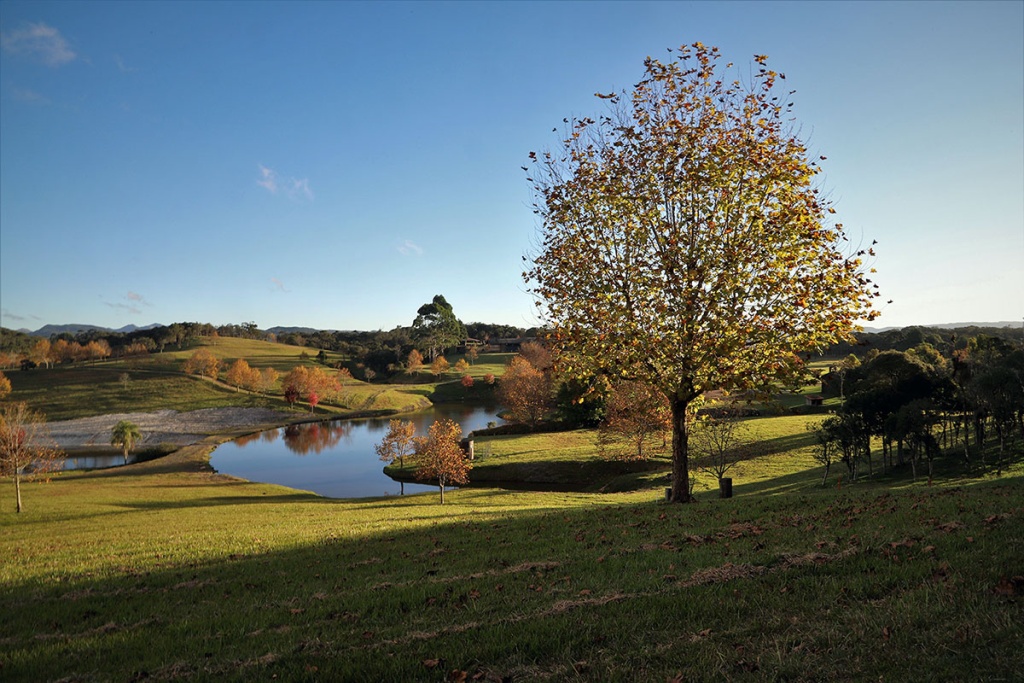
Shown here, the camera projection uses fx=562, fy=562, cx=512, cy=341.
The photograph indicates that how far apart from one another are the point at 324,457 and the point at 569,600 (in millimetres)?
66342

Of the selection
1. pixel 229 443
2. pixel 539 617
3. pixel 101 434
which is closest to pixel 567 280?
pixel 539 617

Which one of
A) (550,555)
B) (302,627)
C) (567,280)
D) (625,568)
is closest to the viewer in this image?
(302,627)

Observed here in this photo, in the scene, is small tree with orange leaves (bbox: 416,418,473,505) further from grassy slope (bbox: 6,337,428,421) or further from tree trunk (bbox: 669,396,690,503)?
grassy slope (bbox: 6,337,428,421)

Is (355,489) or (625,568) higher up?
(625,568)

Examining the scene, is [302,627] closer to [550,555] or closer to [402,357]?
[550,555]

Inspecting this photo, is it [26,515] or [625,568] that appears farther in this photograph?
[26,515]

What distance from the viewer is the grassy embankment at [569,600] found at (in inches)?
223

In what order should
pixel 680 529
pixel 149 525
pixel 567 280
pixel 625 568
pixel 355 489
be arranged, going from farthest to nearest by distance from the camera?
pixel 355 489
pixel 149 525
pixel 567 280
pixel 680 529
pixel 625 568

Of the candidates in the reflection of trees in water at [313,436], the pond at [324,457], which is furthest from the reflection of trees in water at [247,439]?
the reflection of trees in water at [313,436]

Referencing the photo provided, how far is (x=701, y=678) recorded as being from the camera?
524 cm

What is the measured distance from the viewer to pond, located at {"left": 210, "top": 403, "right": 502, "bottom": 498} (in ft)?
174

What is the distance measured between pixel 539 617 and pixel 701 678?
7.89ft

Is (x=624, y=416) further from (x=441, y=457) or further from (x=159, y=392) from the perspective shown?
(x=159, y=392)

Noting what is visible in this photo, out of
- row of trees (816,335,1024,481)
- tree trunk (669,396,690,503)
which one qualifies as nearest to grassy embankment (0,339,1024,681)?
tree trunk (669,396,690,503)
